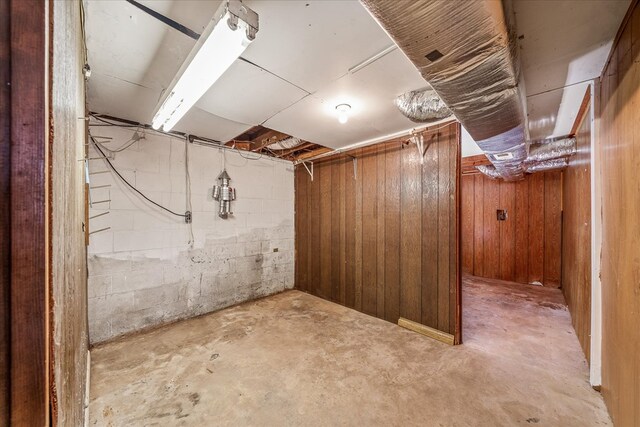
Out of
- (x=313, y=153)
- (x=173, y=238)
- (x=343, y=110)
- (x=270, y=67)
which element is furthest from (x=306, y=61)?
(x=173, y=238)

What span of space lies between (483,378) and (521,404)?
10.6 inches

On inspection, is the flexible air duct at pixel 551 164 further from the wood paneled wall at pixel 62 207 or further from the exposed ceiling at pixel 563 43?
the wood paneled wall at pixel 62 207

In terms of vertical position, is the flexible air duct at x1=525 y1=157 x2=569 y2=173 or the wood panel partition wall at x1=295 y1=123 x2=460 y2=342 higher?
the flexible air duct at x1=525 y1=157 x2=569 y2=173

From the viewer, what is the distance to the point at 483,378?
6.20 ft

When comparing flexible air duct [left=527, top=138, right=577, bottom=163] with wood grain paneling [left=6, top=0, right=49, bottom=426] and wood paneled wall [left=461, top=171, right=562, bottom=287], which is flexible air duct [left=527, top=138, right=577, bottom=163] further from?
wood grain paneling [left=6, top=0, right=49, bottom=426]

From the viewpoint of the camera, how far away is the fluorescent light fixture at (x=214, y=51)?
108cm

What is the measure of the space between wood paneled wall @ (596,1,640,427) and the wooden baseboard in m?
1.00

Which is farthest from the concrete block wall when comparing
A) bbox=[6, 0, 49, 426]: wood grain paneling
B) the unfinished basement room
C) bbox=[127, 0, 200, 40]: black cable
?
bbox=[6, 0, 49, 426]: wood grain paneling

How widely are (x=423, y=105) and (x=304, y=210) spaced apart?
8.26 ft

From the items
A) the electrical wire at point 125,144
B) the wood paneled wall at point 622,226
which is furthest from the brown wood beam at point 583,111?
the electrical wire at point 125,144

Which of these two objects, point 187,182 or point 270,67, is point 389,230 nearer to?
point 270,67

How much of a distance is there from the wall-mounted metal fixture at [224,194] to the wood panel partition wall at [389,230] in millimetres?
1213

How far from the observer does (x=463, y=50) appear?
104cm

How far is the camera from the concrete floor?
156 centimetres
